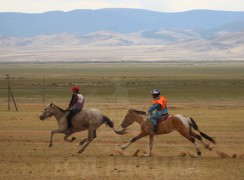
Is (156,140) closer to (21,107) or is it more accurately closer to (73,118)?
(73,118)

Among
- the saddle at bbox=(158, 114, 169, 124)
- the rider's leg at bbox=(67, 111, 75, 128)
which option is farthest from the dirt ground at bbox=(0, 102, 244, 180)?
the saddle at bbox=(158, 114, 169, 124)

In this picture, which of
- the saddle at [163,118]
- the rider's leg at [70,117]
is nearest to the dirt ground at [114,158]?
the rider's leg at [70,117]

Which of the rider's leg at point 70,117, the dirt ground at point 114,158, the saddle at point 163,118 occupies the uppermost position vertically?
the saddle at point 163,118

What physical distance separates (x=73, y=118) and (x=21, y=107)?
64.4 ft

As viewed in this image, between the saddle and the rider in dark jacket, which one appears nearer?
the saddle

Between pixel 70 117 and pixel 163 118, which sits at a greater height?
pixel 163 118

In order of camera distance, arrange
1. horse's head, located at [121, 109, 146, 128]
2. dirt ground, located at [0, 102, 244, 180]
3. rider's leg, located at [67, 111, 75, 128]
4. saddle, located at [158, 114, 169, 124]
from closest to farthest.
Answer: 1. dirt ground, located at [0, 102, 244, 180]
2. saddle, located at [158, 114, 169, 124]
3. horse's head, located at [121, 109, 146, 128]
4. rider's leg, located at [67, 111, 75, 128]

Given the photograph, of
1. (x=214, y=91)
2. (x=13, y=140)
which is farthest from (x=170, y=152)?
(x=214, y=91)

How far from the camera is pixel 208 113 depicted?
31.1 meters

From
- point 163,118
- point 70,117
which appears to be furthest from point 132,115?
point 70,117

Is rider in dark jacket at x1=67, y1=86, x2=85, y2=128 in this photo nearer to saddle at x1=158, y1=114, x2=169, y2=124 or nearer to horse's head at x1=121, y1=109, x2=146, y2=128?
horse's head at x1=121, y1=109, x2=146, y2=128

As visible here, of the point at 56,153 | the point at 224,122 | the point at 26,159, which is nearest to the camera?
the point at 26,159

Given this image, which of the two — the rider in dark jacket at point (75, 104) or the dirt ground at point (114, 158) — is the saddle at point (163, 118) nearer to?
the dirt ground at point (114, 158)

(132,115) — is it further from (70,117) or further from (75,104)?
(70,117)
